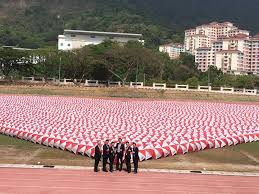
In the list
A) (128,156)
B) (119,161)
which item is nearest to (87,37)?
(119,161)

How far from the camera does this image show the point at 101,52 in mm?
81938

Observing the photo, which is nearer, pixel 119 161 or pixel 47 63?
pixel 119 161

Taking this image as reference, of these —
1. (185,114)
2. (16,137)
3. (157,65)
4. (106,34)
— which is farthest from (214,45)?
(16,137)

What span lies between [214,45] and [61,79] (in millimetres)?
113346

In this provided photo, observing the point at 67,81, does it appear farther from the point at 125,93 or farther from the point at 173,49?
the point at 173,49

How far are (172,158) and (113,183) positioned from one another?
5.12m

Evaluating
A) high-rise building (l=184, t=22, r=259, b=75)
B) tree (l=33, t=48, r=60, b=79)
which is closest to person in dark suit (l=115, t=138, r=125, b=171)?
tree (l=33, t=48, r=60, b=79)

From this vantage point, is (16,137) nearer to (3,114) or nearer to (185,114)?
(3,114)

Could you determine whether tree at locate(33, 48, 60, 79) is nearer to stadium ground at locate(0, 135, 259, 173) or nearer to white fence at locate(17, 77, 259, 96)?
white fence at locate(17, 77, 259, 96)

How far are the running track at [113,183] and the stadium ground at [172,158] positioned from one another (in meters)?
1.62

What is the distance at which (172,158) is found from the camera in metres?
18.6

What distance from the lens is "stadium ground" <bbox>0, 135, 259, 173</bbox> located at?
17047 mm

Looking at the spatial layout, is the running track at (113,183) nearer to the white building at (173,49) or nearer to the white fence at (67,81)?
the white fence at (67,81)

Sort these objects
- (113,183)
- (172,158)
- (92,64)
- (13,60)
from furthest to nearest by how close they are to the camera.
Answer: (92,64) → (13,60) → (172,158) → (113,183)
